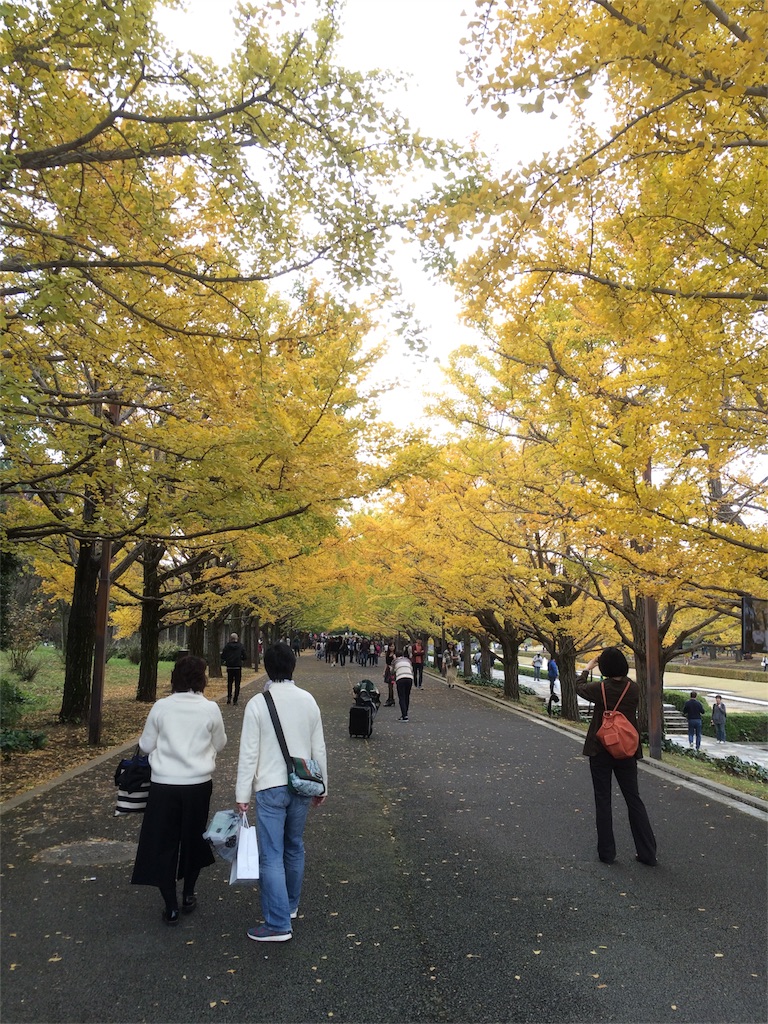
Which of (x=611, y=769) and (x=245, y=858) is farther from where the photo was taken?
(x=611, y=769)

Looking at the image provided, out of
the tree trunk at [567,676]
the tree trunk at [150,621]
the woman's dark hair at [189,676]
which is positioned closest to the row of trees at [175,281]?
the woman's dark hair at [189,676]

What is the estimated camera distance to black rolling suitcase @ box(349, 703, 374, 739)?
11.6 m

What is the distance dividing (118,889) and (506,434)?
8492mm

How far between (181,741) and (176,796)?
300mm

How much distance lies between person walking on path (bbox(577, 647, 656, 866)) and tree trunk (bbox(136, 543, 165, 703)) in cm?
1127

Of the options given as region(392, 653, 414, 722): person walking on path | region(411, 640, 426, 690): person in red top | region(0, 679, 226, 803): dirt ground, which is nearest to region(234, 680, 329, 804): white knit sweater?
region(0, 679, 226, 803): dirt ground

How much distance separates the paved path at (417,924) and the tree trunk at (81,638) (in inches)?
186

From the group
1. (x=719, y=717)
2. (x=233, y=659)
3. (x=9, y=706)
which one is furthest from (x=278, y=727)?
(x=719, y=717)

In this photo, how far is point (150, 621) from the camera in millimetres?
15430

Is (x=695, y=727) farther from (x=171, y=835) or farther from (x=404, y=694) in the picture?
(x=171, y=835)

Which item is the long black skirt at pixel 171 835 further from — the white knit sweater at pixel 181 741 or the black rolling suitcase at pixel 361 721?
the black rolling suitcase at pixel 361 721

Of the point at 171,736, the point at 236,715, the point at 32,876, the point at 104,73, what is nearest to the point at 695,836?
the point at 171,736

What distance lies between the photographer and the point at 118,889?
14.7 feet

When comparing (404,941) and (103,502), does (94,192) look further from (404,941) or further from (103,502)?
(404,941)
